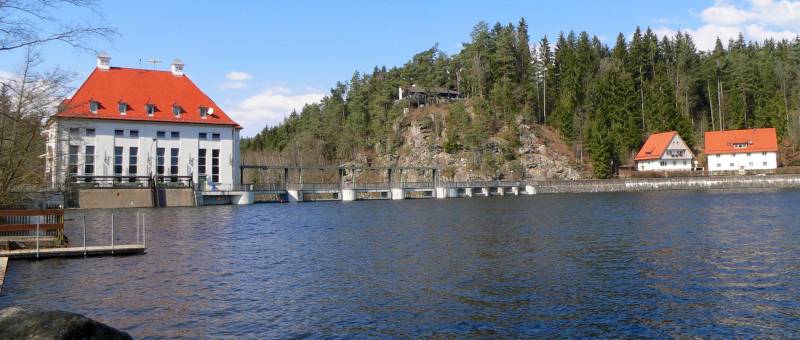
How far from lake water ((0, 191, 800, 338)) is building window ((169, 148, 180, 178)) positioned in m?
42.2

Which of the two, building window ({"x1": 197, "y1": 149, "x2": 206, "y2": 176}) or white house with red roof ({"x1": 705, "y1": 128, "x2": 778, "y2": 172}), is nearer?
building window ({"x1": 197, "y1": 149, "x2": 206, "y2": 176})

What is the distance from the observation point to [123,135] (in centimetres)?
6944

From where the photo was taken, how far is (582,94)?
124 m

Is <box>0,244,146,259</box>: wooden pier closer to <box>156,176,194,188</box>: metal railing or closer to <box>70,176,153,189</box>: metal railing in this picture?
<box>70,176,153,189</box>: metal railing

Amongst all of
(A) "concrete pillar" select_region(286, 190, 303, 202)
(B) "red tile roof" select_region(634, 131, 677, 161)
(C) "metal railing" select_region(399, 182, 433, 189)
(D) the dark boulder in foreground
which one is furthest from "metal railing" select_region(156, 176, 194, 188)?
(B) "red tile roof" select_region(634, 131, 677, 161)

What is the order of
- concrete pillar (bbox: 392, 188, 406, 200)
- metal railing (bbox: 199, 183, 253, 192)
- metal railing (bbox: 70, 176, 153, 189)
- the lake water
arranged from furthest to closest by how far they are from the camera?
concrete pillar (bbox: 392, 188, 406, 200)
metal railing (bbox: 199, 183, 253, 192)
metal railing (bbox: 70, 176, 153, 189)
the lake water

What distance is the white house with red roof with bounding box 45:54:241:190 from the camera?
2692 inches

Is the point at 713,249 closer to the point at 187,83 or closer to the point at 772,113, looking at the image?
the point at 187,83

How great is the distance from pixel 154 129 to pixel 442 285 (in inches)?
2504

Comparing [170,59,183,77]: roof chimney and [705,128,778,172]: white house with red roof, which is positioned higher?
[170,59,183,77]: roof chimney

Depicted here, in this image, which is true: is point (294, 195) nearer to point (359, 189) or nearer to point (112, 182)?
point (359, 189)

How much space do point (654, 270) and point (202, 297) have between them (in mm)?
15053

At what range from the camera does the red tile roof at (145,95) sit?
70.6 m

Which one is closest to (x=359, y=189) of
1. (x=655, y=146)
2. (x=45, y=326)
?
(x=655, y=146)
